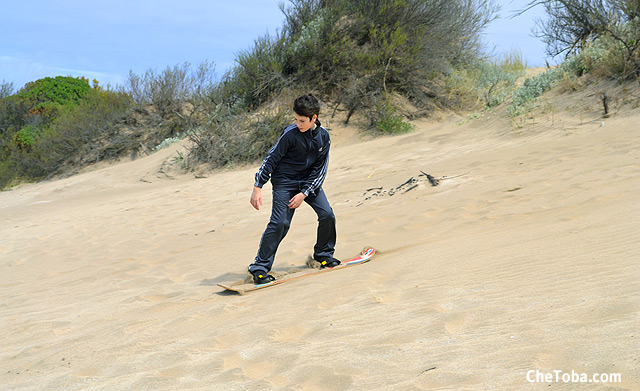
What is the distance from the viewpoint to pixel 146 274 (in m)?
6.43

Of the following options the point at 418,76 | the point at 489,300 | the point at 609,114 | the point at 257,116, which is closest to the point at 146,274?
the point at 489,300

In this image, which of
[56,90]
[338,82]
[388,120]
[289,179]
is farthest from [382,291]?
[56,90]

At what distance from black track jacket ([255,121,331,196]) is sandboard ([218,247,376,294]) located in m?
0.73

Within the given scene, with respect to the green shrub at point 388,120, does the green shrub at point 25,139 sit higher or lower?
higher

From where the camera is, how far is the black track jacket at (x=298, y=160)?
16.5 ft

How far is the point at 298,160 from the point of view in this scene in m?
5.15

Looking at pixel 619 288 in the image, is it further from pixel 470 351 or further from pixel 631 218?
pixel 631 218

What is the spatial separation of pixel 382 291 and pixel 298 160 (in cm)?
163

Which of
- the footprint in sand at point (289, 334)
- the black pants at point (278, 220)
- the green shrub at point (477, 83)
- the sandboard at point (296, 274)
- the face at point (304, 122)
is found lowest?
the sandboard at point (296, 274)

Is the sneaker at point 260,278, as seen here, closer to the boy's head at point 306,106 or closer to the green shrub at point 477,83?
the boy's head at point 306,106

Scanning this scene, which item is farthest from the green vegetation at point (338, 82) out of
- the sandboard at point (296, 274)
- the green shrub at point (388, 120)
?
the sandboard at point (296, 274)

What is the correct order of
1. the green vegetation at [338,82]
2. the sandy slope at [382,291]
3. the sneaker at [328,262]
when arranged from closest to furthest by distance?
the sandy slope at [382,291] → the sneaker at [328,262] → the green vegetation at [338,82]

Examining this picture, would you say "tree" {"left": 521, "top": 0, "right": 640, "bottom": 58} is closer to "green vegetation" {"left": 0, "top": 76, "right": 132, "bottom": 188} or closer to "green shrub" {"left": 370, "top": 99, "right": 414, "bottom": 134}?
"green shrub" {"left": 370, "top": 99, "right": 414, "bottom": 134}

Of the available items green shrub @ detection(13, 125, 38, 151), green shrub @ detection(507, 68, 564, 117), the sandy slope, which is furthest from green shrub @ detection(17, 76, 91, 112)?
green shrub @ detection(507, 68, 564, 117)
